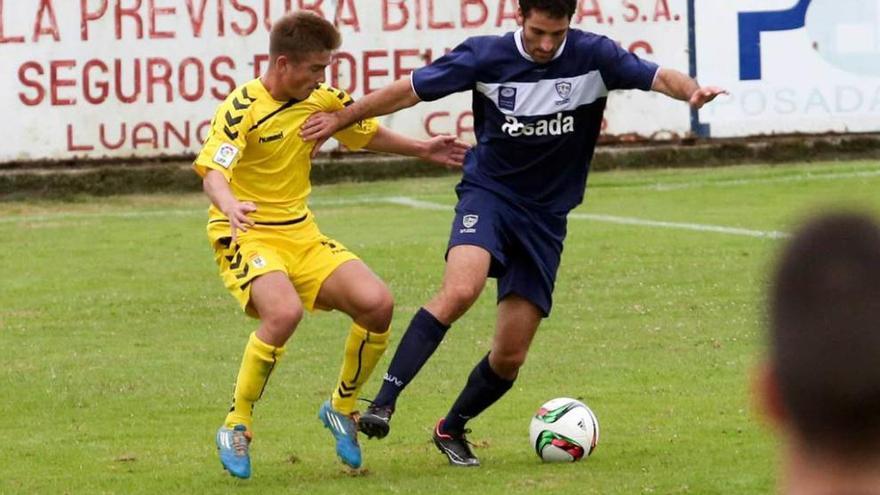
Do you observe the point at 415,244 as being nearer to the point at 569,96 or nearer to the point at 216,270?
the point at 216,270

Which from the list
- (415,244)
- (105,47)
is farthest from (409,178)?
(415,244)

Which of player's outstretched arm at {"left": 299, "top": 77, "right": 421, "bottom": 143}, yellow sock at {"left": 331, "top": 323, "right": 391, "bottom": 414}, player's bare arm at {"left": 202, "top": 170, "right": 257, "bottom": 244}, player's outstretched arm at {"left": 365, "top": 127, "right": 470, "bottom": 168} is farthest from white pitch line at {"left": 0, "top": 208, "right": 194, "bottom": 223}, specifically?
player's bare arm at {"left": 202, "top": 170, "right": 257, "bottom": 244}

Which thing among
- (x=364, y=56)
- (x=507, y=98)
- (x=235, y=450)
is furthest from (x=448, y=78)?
(x=364, y=56)

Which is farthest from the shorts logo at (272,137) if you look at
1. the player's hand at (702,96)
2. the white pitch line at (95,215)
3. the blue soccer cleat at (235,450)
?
the white pitch line at (95,215)

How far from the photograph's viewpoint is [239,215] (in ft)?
21.7

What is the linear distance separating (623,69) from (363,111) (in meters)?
1.06

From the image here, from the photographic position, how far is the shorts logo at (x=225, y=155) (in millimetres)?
6977

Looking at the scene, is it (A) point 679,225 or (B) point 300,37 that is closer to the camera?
(B) point 300,37

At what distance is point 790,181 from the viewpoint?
1891 cm

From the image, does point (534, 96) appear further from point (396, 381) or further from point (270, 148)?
point (396, 381)

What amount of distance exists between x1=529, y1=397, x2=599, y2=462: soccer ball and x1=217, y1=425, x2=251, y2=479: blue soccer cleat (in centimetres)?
117

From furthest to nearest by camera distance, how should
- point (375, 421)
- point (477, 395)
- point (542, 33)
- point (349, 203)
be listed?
point (349, 203), point (477, 395), point (542, 33), point (375, 421)

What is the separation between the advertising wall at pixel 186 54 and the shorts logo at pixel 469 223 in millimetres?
13161

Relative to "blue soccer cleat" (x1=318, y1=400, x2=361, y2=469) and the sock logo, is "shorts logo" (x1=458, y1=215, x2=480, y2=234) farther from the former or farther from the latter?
"blue soccer cleat" (x1=318, y1=400, x2=361, y2=469)
